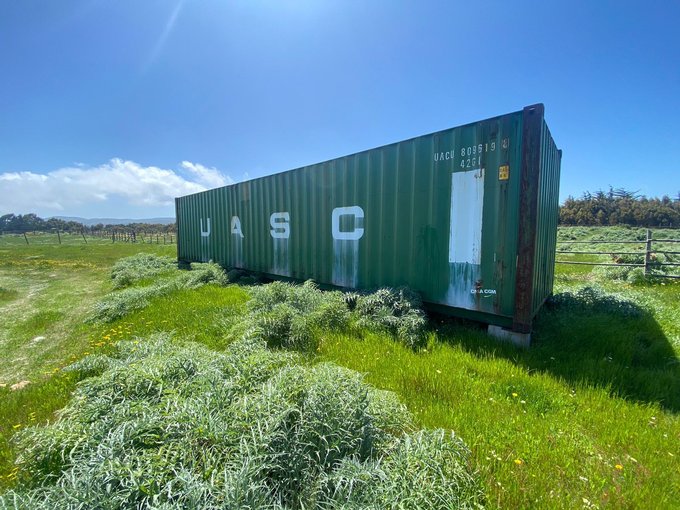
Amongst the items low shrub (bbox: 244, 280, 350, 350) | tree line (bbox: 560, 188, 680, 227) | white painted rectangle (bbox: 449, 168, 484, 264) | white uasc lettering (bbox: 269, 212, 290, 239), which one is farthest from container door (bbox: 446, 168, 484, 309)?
tree line (bbox: 560, 188, 680, 227)

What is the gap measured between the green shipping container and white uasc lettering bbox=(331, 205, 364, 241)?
2 cm

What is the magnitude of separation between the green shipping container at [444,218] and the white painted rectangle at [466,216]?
0.04ft

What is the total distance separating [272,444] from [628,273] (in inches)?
451

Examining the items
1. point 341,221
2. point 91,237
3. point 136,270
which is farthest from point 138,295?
point 91,237

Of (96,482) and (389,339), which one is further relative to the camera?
(389,339)

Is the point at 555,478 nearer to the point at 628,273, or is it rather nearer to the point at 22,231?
the point at 628,273

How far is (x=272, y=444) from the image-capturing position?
1.52 metres

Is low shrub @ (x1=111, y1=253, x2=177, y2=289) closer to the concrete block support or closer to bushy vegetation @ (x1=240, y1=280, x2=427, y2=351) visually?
bushy vegetation @ (x1=240, y1=280, x2=427, y2=351)

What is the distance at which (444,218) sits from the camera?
14.2 feet

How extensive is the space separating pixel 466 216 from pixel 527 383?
214cm

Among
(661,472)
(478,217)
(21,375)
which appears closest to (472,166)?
(478,217)

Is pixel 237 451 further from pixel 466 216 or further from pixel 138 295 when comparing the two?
pixel 138 295

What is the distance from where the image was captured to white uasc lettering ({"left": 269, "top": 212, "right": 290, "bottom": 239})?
723 centimetres

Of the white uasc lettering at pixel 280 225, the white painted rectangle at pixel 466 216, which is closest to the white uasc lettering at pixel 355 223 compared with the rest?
the white uasc lettering at pixel 280 225
